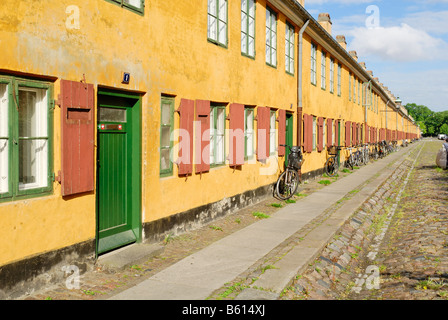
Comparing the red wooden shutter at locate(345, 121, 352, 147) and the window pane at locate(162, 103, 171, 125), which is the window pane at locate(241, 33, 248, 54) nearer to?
the window pane at locate(162, 103, 171, 125)

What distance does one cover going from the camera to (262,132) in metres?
11.0

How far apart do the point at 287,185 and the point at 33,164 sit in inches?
324

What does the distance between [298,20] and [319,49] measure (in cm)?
398

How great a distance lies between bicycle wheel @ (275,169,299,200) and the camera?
38.2 ft

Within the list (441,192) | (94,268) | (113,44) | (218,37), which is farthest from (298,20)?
(94,268)

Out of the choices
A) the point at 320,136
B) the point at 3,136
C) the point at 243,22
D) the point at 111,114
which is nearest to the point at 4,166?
the point at 3,136

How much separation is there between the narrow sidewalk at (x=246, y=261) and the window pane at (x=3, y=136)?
1.68 meters

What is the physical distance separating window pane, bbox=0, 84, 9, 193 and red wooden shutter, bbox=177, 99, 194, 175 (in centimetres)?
333

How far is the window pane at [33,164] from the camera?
4.54 meters

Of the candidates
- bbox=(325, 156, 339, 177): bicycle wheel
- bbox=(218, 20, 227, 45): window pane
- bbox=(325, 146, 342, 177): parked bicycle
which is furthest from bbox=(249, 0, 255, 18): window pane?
bbox=(325, 156, 339, 177): bicycle wheel

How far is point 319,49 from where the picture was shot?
17.4 meters

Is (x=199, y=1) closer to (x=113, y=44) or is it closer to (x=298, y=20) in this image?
(x=113, y=44)

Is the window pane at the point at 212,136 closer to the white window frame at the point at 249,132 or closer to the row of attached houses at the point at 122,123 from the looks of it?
the row of attached houses at the point at 122,123

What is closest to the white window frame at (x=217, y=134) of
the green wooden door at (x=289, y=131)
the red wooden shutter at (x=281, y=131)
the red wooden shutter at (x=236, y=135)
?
the red wooden shutter at (x=236, y=135)
